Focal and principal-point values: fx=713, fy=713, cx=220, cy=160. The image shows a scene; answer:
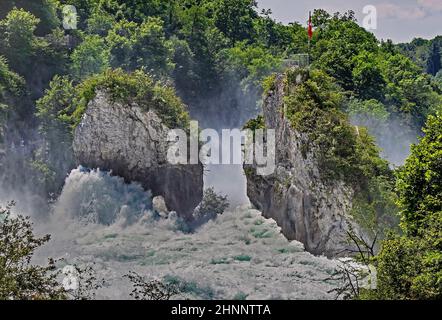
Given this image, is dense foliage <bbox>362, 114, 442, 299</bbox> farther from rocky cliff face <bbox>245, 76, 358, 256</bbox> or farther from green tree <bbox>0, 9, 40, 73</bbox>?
green tree <bbox>0, 9, 40, 73</bbox>

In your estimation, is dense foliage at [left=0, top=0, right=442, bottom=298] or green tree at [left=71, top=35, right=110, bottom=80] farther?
green tree at [left=71, top=35, right=110, bottom=80]

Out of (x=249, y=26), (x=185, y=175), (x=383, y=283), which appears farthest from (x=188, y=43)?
(x=383, y=283)

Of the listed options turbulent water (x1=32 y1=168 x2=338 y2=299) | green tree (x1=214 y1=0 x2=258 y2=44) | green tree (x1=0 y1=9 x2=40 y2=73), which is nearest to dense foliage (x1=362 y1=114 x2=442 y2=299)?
turbulent water (x1=32 y1=168 x2=338 y2=299)

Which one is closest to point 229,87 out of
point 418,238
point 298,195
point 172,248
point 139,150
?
point 139,150

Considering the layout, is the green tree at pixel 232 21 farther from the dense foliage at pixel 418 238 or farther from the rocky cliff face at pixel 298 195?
the dense foliage at pixel 418 238

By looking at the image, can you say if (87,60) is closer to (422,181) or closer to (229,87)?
(229,87)
